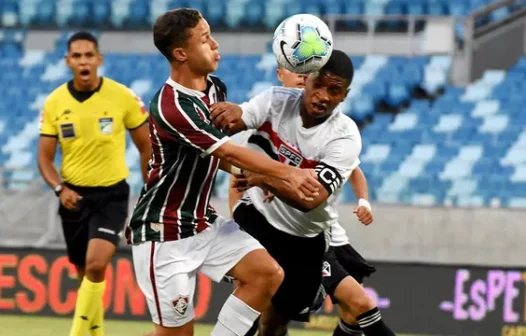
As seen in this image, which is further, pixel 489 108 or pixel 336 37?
pixel 336 37

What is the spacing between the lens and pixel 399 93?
1564cm

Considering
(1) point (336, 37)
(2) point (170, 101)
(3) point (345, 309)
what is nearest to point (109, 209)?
(3) point (345, 309)

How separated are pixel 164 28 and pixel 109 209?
2661 millimetres

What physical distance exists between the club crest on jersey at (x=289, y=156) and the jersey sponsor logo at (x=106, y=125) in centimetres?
237

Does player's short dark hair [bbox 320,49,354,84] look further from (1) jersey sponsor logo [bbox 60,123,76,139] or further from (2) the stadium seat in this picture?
(2) the stadium seat

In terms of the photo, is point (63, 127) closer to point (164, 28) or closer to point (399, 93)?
point (164, 28)

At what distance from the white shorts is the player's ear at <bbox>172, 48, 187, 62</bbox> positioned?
87cm

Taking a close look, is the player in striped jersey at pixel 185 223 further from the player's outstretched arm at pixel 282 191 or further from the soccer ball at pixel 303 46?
the soccer ball at pixel 303 46

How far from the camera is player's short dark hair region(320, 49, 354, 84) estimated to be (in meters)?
6.15

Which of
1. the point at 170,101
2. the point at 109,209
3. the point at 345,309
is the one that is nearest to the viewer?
the point at 170,101

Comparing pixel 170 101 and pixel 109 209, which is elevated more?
pixel 170 101

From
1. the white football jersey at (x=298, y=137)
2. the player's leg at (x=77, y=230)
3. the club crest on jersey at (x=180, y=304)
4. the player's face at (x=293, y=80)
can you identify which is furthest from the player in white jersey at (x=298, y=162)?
the player's leg at (x=77, y=230)

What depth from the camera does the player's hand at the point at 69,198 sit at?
820 centimetres

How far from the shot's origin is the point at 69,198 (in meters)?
8.20
